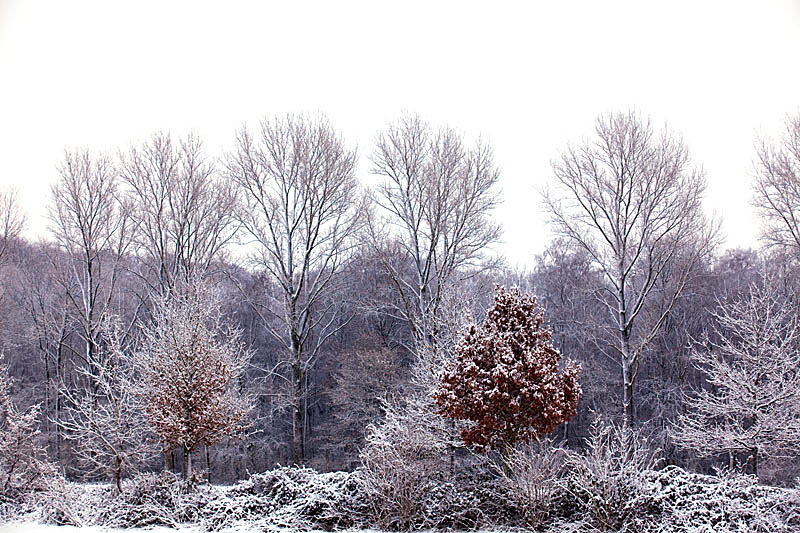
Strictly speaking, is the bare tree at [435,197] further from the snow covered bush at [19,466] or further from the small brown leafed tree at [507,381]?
the snow covered bush at [19,466]

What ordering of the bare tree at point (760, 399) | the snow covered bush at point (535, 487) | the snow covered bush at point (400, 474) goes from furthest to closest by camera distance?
the bare tree at point (760, 399) → the snow covered bush at point (400, 474) → the snow covered bush at point (535, 487)

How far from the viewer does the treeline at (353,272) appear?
40.1 feet

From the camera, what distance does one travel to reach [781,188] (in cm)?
1596

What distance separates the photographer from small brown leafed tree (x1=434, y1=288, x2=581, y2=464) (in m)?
9.51

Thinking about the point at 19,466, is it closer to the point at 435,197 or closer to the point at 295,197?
the point at 295,197

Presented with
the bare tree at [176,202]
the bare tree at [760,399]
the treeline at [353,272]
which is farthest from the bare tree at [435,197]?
the bare tree at [760,399]

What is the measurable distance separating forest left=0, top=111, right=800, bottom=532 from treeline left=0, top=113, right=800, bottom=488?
0.34 ft

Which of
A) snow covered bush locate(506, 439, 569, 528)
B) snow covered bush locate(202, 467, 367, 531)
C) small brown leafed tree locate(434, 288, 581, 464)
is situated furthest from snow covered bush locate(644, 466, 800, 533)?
snow covered bush locate(202, 467, 367, 531)

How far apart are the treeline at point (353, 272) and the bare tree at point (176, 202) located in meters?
0.07

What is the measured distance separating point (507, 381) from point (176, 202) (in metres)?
14.1

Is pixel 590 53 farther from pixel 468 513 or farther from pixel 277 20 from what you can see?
pixel 468 513

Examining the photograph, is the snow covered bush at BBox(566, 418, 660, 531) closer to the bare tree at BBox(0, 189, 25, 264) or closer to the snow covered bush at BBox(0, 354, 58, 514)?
the snow covered bush at BBox(0, 354, 58, 514)

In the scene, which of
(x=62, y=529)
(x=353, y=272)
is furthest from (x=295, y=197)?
(x=62, y=529)

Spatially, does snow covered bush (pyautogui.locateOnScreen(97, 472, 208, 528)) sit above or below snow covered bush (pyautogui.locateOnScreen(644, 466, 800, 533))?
below
